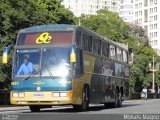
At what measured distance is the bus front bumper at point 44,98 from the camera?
22.5 metres

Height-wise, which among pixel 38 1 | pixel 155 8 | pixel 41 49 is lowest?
pixel 41 49

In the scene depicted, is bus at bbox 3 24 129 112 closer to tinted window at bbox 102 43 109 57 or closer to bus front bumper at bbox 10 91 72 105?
bus front bumper at bbox 10 91 72 105

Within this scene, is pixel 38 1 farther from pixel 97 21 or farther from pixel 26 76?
pixel 26 76

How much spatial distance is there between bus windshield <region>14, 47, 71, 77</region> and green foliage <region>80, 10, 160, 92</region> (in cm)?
6038

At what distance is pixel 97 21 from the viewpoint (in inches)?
3506

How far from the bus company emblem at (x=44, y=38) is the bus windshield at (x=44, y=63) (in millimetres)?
479

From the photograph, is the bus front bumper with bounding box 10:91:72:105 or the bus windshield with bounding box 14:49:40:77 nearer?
the bus front bumper with bounding box 10:91:72:105

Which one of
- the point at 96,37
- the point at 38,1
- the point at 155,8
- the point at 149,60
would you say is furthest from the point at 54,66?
the point at 155,8

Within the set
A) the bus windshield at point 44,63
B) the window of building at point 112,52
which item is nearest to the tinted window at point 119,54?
the window of building at point 112,52

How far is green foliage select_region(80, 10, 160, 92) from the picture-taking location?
85.9 metres

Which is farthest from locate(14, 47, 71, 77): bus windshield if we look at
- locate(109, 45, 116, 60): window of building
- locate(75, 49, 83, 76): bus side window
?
locate(109, 45, 116, 60): window of building

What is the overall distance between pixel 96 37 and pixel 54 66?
15.7 ft

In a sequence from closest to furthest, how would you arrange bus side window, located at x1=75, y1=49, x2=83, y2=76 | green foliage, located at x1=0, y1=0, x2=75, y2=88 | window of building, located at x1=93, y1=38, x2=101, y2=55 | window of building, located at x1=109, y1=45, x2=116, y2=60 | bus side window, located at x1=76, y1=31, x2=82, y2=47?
bus side window, located at x1=75, y1=49, x2=83, y2=76 → bus side window, located at x1=76, y1=31, x2=82, y2=47 → window of building, located at x1=93, y1=38, x2=101, y2=55 → window of building, located at x1=109, y1=45, x2=116, y2=60 → green foliage, located at x1=0, y1=0, x2=75, y2=88

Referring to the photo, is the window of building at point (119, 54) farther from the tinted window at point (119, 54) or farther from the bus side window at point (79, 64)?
the bus side window at point (79, 64)
